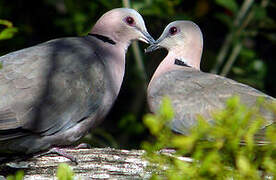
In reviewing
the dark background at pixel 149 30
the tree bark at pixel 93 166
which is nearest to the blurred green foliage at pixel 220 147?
the tree bark at pixel 93 166

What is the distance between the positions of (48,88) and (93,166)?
68 centimetres

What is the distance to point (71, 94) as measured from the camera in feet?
11.6

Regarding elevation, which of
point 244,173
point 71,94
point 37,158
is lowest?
point 37,158

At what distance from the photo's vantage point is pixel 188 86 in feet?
12.8

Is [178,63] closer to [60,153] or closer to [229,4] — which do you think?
[229,4]

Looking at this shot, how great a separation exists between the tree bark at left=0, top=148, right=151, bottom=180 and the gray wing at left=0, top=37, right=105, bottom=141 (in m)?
0.21

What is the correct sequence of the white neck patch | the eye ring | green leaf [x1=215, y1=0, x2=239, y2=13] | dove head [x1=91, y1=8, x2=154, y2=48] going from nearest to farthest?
1. dove head [x1=91, y1=8, x2=154, y2=48]
2. the white neck patch
3. the eye ring
4. green leaf [x1=215, y1=0, x2=239, y2=13]

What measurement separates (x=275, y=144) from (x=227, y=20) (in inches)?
168

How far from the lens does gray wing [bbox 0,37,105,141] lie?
328cm

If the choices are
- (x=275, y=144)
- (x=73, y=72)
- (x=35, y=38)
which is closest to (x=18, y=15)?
(x=35, y=38)

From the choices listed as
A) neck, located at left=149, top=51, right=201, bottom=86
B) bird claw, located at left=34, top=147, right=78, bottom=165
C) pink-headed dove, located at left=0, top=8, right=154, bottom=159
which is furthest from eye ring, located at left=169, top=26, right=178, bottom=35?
bird claw, located at left=34, top=147, right=78, bottom=165

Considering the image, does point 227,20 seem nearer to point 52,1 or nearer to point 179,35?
point 179,35

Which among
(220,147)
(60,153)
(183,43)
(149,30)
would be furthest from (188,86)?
(149,30)

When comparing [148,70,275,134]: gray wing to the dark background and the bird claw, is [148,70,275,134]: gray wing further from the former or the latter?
the dark background
